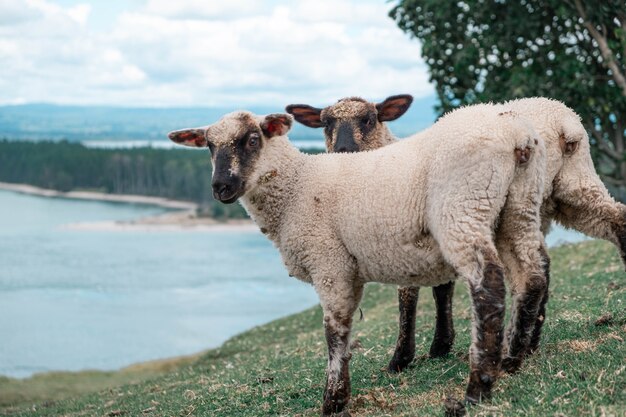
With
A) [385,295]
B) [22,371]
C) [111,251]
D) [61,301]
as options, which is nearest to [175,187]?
[111,251]

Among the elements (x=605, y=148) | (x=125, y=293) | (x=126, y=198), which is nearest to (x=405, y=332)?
(x=605, y=148)

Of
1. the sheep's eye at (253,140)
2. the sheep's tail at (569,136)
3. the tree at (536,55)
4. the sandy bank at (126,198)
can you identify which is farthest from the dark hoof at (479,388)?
the sandy bank at (126,198)

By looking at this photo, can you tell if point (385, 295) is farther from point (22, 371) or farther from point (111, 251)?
point (111, 251)

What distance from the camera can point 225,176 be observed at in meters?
7.36

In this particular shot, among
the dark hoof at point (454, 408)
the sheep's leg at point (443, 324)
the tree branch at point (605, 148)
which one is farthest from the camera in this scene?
the tree branch at point (605, 148)

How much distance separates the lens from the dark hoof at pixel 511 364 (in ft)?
23.2

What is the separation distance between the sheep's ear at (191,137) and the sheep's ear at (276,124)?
74cm

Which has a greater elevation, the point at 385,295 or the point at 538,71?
the point at 538,71

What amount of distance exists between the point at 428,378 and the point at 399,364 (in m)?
1.06

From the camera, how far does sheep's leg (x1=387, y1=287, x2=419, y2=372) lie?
891cm

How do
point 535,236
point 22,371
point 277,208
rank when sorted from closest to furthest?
1. point 535,236
2. point 277,208
3. point 22,371

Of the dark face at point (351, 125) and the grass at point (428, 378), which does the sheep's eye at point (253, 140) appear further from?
the grass at point (428, 378)

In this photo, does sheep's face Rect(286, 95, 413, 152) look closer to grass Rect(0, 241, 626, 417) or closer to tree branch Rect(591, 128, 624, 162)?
grass Rect(0, 241, 626, 417)

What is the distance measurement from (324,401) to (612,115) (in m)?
17.2
